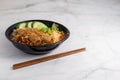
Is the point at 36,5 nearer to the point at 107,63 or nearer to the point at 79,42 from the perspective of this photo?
the point at 79,42

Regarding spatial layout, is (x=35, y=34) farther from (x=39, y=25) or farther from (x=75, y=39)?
(x=75, y=39)

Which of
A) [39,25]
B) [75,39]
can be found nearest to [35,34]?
[39,25]

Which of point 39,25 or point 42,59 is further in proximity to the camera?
point 39,25

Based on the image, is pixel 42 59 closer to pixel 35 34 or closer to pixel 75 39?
pixel 35 34

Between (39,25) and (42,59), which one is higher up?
(39,25)

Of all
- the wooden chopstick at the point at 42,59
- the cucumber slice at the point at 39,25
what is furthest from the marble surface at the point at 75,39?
the cucumber slice at the point at 39,25

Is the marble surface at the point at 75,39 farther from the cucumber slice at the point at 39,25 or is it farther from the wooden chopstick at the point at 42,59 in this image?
the cucumber slice at the point at 39,25

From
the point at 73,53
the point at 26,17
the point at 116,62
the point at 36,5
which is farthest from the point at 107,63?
the point at 36,5
